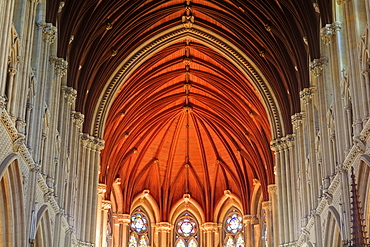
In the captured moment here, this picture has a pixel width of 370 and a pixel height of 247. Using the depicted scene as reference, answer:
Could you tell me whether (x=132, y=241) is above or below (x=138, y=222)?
below

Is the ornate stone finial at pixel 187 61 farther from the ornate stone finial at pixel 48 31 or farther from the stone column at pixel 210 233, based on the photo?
the ornate stone finial at pixel 48 31

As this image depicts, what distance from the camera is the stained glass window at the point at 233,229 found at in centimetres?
4888

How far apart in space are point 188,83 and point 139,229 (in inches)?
474

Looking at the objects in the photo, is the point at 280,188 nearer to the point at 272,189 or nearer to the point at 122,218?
the point at 272,189

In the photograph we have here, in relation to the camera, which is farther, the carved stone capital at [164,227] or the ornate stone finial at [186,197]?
the ornate stone finial at [186,197]

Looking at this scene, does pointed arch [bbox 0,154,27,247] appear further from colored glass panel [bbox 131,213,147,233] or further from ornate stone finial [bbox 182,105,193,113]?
colored glass panel [bbox 131,213,147,233]

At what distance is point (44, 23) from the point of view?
24.3 metres

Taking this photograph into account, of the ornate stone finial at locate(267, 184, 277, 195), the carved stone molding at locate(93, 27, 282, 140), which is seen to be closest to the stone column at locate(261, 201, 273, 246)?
the ornate stone finial at locate(267, 184, 277, 195)

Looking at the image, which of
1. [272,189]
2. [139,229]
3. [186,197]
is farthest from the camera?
[186,197]

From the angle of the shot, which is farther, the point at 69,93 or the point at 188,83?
the point at 188,83

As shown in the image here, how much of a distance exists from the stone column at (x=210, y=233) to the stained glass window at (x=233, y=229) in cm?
72

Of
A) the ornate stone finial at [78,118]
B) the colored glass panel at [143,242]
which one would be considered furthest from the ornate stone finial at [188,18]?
the colored glass panel at [143,242]

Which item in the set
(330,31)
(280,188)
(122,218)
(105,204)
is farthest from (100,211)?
(330,31)

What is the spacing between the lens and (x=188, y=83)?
43438mm
